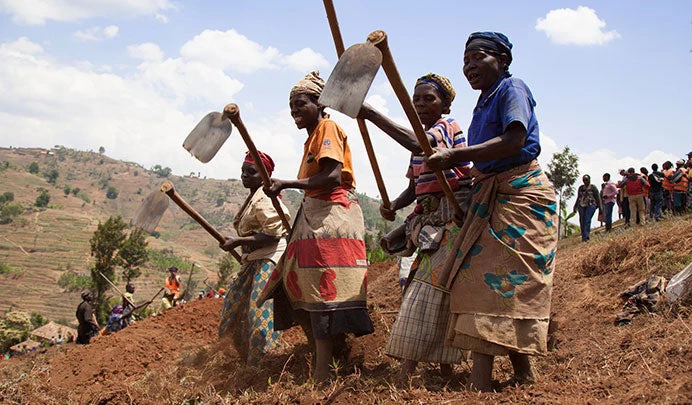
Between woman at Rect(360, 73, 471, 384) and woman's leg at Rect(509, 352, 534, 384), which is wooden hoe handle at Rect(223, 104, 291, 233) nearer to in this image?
woman at Rect(360, 73, 471, 384)

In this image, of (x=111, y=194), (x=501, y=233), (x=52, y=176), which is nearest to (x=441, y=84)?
(x=501, y=233)

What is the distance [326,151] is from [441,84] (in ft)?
2.79

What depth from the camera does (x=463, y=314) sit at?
2.83 metres

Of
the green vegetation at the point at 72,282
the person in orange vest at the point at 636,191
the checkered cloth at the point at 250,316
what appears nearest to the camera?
the checkered cloth at the point at 250,316

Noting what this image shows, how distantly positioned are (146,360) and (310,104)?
144 inches

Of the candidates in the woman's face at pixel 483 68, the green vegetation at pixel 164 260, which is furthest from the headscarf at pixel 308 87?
the green vegetation at pixel 164 260

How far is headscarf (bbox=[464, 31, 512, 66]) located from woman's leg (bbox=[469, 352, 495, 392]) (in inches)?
63.4

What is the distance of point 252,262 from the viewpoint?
16.1 feet

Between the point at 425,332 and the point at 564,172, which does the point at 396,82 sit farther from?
the point at 564,172

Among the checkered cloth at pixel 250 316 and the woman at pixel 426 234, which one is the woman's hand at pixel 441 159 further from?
the checkered cloth at pixel 250 316

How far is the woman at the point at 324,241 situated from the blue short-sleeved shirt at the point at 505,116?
→ 106cm

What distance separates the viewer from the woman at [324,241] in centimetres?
366

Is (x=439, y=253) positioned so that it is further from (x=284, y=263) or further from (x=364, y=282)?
(x=284, y=263)

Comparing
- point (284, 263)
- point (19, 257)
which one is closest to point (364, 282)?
point (284, 263)
